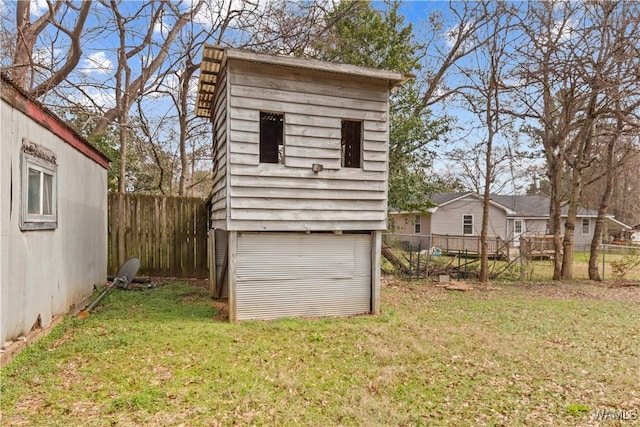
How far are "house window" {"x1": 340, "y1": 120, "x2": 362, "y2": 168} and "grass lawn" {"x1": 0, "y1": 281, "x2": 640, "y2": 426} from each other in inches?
109

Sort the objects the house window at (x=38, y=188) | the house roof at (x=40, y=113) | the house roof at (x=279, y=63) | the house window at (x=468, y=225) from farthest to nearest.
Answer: the house window at (x=468, y=225) → the house roof at (x=279, y=63) → the house window at (x=38, y=188) → the house roof at (x=40, y=113)

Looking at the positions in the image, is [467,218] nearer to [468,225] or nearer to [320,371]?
[468,225]

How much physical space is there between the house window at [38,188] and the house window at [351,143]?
440 centimetres

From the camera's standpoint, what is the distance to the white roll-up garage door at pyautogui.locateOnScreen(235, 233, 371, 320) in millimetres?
6012

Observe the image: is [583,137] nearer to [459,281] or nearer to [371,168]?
[459,281]

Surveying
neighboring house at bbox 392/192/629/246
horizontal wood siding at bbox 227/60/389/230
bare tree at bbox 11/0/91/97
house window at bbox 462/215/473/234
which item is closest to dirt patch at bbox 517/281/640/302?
horizontal wood siding at bbox 227/60/389/230

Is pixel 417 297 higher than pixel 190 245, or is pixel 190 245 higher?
pixel 190 245

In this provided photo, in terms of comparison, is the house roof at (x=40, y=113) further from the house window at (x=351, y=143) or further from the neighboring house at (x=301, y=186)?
the house window at (x=351, y=143)

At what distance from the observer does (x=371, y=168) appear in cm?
662

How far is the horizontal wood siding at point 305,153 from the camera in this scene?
5887 mm

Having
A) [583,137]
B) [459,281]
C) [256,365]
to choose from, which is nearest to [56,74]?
[256,365]

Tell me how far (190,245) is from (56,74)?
479 cm

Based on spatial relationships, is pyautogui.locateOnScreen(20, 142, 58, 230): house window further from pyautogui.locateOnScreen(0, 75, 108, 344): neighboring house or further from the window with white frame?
the window with white frame

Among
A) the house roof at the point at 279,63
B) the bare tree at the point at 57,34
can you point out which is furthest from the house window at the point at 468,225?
the bare tree at the point at 57,34
